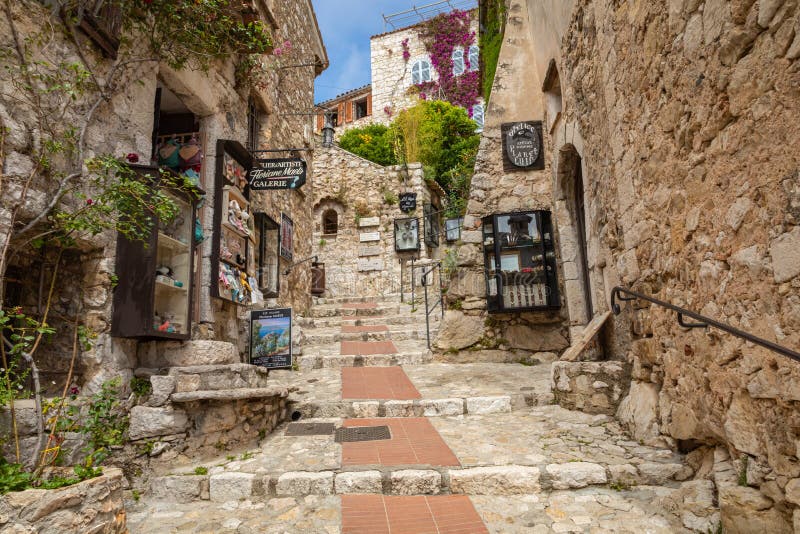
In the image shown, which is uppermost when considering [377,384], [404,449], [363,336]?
[363,336]

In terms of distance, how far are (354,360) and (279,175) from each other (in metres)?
2.69

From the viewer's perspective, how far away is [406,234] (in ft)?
46.9

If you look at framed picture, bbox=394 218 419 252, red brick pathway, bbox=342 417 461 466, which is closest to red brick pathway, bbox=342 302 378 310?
framed picture, bbox=394 218 419 252

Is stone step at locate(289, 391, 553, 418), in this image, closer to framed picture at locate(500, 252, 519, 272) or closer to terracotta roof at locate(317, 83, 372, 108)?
framed picture at locate(500, 252, 519, 272)

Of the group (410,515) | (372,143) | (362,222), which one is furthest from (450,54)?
(410,515)

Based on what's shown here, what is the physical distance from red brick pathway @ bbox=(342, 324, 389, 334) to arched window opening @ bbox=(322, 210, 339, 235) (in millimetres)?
6431

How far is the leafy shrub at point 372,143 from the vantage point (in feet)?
62.0

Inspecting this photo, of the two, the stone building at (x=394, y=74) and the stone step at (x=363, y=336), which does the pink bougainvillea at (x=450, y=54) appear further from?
the stone step at (x=363, y=336)

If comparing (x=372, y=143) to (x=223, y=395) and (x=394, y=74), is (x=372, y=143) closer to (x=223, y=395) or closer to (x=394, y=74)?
(x=394, y=74)

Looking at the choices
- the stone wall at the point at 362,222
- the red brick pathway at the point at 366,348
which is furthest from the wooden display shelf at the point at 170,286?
the stone wall at the point at 362,222

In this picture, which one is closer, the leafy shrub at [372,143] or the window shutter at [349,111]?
the leafy shrub at [372,143]

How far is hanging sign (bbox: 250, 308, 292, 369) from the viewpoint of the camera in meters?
6.19

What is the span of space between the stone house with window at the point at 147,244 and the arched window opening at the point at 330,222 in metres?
9.06

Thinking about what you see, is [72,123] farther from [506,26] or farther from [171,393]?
[506,26]
